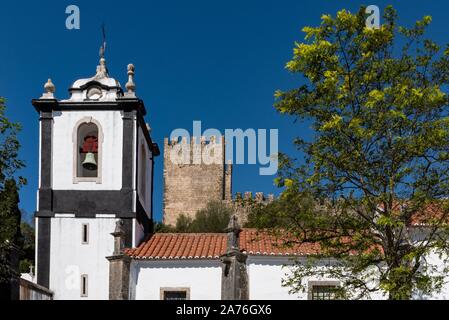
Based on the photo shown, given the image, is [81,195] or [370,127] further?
[81,195]

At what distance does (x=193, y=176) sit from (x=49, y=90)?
150ft

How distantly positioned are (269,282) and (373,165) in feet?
32.1

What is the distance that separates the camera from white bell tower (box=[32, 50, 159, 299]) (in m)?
25.9

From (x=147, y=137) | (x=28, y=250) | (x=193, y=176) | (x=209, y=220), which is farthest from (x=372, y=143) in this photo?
(x=193, y=176)

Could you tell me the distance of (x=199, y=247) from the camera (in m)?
25.8

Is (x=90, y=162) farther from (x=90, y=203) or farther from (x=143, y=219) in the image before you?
(x=143, y=219)

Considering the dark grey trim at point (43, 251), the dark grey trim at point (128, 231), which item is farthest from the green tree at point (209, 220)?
the dark grey trim at point (43, 251)

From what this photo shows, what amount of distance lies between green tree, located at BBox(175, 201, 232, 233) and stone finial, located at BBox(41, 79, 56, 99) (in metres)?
32.8

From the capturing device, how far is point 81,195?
26.5 meters

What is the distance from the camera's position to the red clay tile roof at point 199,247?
24.6 m
